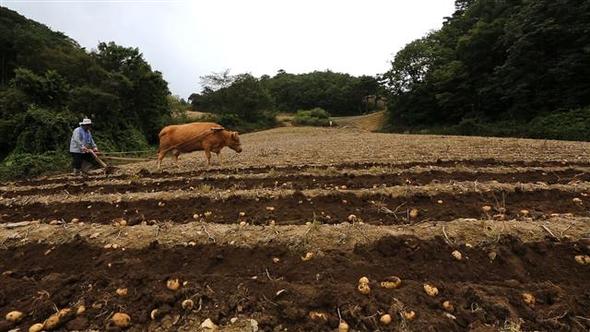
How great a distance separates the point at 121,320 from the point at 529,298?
11.4 feet

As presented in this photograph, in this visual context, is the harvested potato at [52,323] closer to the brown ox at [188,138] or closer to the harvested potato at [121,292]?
the harvested potato at [121,292]

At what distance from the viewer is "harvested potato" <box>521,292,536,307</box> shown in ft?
10.6

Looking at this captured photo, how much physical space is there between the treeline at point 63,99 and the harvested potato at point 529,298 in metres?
19.2

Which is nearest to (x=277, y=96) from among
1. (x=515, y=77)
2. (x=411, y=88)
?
(x=411, y=88)

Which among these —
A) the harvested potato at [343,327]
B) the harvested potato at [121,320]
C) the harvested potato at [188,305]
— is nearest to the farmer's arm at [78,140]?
the harvested potato at [121,320]

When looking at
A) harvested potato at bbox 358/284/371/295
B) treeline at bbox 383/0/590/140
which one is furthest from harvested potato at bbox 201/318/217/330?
treeline at bbox 383/0/590/140

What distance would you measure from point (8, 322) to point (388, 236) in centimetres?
385

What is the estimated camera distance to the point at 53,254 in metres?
4.81

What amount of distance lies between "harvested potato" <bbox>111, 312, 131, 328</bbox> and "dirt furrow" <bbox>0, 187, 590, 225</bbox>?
276cm

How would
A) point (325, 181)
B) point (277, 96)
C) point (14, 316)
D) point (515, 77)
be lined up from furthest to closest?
1. point (277, 96)
2. point (515, 77)
3. point (325, 181)
4. point (14, 316)

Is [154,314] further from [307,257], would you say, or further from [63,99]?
[63,99]

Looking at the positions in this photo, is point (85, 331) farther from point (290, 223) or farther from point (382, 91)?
point (382, 91)

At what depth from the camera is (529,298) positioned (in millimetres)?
3256

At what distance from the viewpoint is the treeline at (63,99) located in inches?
888
